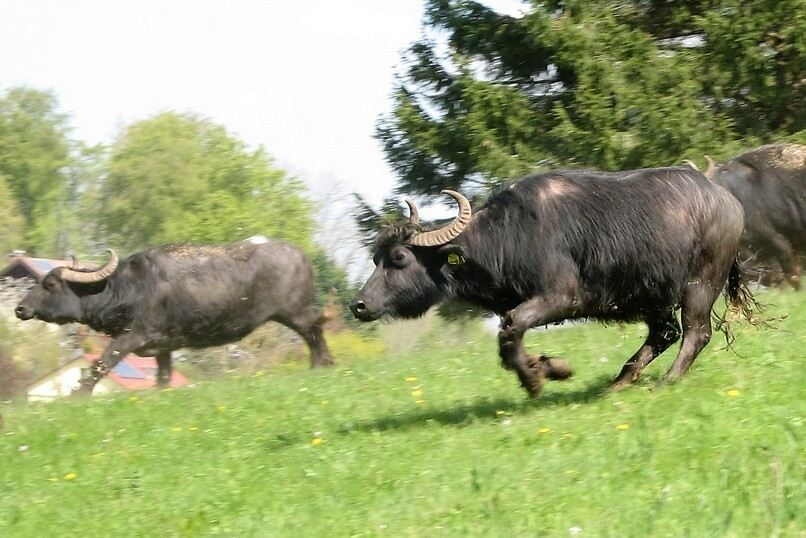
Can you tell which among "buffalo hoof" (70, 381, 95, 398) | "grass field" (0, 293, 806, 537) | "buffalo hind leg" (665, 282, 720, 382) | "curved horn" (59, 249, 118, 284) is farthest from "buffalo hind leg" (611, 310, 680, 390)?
"curved horn" (59, 249, 118, 284)

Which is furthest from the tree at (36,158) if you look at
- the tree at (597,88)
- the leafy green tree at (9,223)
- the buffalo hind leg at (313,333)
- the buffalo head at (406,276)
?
the buffalo head at (406,276)

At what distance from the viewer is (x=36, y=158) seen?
81062mm

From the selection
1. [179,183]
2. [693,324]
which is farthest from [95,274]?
[179,183]

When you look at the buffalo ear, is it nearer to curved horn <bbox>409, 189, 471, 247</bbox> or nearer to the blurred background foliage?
curved horn <bbox>409, 189, 471, 247</bbox>

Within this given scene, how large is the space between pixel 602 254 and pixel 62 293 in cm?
1377

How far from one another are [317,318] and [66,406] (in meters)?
6.82

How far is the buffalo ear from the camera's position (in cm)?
1183

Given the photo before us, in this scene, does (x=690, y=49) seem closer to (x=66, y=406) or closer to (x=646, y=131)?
(x=646, y=131)

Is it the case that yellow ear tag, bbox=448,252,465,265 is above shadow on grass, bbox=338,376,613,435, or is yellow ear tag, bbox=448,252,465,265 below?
above

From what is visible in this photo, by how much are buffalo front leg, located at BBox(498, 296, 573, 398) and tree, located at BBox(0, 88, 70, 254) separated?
72.1m

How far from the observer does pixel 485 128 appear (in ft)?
91.2

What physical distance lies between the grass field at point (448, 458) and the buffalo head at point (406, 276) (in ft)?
3.80

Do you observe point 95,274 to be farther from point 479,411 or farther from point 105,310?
point 479,411

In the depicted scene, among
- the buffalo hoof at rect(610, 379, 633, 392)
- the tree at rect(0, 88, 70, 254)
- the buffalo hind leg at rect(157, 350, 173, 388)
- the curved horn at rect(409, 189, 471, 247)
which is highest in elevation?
the curved horn at rect(409, 189, 471, 247)
